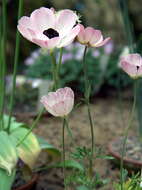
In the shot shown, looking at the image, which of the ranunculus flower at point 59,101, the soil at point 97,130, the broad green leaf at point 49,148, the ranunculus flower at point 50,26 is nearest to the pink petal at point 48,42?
the ranunculus flower at point 50,26

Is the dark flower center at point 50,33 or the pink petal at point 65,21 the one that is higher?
the pink petal at point 65,21

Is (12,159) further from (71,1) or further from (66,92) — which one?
(71,1)

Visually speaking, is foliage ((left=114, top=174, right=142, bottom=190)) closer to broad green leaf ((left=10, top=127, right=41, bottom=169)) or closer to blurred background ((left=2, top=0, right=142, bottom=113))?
broad green leaf ((left=10, top=127, right=41, bottom=169))

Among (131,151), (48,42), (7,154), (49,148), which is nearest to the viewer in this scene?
(48,42)

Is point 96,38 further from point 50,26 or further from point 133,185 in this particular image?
point 133,185

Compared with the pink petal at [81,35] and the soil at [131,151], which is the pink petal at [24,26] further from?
the soil at [131,151]

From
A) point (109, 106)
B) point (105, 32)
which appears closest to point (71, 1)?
point (105, 32)

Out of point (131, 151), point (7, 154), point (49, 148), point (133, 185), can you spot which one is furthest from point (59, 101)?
point (131, 151)
